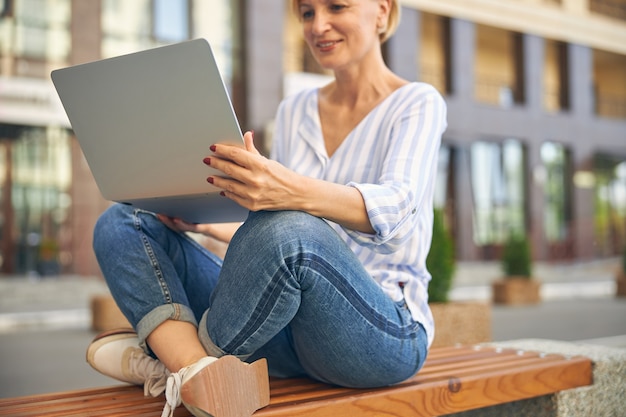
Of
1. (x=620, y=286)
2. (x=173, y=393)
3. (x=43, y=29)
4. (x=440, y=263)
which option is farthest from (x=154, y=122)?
(x=43, y=29)

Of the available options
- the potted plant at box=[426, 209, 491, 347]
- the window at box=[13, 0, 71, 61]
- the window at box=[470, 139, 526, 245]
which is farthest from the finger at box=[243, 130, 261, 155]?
the window at box=[470, 139, 526, 245]

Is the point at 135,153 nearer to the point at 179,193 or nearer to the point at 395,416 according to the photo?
the point at 179,193

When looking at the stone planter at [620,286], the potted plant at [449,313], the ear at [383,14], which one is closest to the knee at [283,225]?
the ear at [383,14]

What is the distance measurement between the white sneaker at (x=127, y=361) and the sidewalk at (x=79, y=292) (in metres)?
5.39

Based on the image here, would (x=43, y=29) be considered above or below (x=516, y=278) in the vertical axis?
above

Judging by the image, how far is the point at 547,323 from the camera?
8477 millimetres

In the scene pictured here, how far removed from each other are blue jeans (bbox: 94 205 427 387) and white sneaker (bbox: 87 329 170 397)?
0.11m

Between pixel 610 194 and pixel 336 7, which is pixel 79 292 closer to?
pixel 336 7

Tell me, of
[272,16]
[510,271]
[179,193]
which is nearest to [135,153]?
[179,193]

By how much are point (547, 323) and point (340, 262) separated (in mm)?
7404

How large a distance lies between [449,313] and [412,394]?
2563mm

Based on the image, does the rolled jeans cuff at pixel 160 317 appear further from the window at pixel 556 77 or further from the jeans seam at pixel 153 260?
the window at pixel 556 77

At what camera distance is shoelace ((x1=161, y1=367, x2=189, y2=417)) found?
1549 mm

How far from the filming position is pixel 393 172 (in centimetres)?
184
